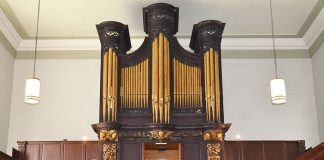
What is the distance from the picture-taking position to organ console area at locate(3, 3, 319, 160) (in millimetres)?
8555

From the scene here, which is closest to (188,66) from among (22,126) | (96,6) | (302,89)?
(96,6)

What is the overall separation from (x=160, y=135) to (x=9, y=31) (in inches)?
162

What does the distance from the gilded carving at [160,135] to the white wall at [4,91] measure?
3.38 metres

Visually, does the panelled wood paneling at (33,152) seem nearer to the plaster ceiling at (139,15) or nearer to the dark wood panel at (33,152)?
the dark wood panel at (33,152)

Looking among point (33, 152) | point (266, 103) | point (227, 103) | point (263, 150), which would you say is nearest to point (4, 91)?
point (33, 152)

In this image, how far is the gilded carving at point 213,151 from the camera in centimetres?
851

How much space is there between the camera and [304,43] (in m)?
10.9

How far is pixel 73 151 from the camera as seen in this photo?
9.08 metres

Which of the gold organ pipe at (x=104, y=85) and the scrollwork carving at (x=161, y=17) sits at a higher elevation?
the scrollwork carving at (x=161, y=17)

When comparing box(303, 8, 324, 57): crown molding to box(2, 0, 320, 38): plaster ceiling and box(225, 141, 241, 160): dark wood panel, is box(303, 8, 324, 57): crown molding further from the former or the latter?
box(225, 141, 241, 160): dark wood panel

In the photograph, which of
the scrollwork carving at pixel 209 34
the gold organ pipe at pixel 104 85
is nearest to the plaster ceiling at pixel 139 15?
the scrollwork carving at pixel 209 34

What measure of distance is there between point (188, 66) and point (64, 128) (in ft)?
10.4

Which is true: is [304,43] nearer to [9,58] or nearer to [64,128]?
[64,128]

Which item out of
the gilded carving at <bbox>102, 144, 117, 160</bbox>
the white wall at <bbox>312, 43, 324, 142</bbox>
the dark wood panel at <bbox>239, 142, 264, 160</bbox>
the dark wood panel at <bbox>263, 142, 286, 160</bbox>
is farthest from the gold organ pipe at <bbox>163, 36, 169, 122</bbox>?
the white wall at <bbox>312, 43, 324, 142</bbox>
